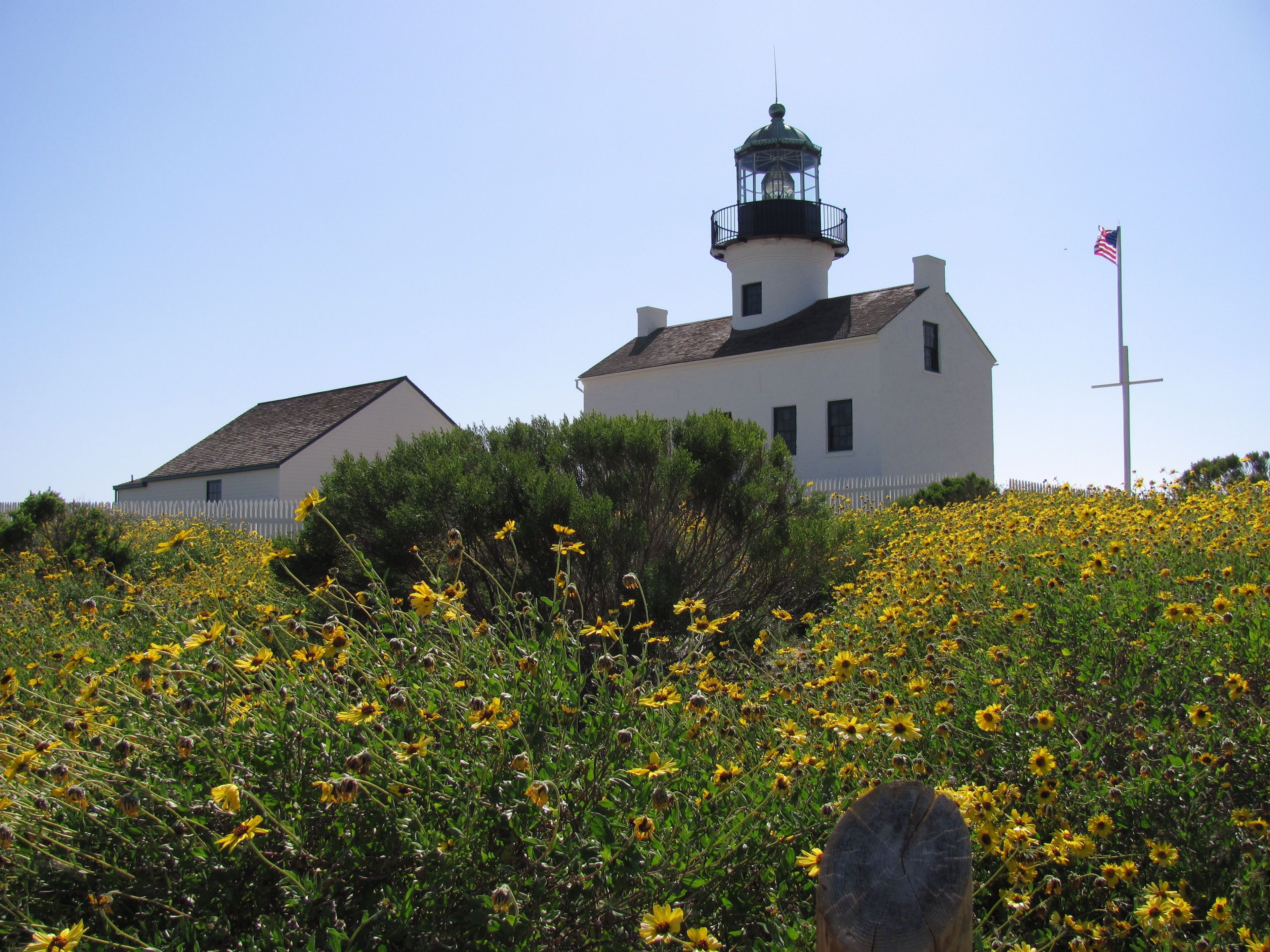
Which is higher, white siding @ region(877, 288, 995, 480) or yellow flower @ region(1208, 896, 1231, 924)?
white siding @ region(877, 288, 995, 480)

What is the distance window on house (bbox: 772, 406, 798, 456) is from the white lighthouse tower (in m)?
2.70

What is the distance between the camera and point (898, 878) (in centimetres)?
198

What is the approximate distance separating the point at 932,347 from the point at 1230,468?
8.10 m

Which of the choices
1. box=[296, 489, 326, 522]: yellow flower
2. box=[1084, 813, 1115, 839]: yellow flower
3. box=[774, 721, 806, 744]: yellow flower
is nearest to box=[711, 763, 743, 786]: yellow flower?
box=[774, 721, 806, 744]: yellow flower

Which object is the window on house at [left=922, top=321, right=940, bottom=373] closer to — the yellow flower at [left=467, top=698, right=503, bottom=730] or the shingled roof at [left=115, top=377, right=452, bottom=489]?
the shingled roof at [left=115, top=377, right=452, bottom=489]

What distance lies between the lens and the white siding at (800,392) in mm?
23656

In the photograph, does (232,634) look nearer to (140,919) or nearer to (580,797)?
(140,919)

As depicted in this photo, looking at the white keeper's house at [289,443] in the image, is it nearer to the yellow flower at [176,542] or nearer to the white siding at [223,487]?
the white siding at [223,487]

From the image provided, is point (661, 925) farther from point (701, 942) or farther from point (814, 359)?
point (814, 359)

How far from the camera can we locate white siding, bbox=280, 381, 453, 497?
27156 millimetres

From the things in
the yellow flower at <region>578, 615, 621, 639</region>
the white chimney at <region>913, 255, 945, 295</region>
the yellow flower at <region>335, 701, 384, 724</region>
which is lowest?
the yellow flower at <region>335, 701, 384, 724</region>

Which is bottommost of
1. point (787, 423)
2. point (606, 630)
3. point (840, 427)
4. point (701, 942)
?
point (701, 942)

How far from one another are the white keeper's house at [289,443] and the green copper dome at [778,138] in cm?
1130

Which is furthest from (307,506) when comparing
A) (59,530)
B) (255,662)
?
(59,530)
